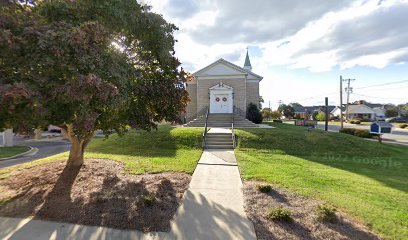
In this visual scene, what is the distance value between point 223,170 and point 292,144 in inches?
274

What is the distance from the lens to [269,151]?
516 inches

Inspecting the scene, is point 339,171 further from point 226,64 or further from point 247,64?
point 247,64

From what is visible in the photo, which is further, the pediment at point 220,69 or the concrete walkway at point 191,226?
the pediment at point 220,69

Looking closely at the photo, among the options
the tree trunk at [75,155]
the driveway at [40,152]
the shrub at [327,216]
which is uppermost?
the tree trunk at [75,155]

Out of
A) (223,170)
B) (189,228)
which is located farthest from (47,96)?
(223,170)

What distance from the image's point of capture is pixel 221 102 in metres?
23.9

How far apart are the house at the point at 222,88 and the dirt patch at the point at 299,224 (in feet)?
58.2

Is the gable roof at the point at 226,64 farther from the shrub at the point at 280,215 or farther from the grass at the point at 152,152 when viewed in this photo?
the shrub at the point at 280,215

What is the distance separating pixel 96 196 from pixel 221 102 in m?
18.7

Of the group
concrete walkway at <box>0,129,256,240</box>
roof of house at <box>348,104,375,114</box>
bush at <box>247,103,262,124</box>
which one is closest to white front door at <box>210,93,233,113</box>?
bush at <box>247,103,262,124</box>

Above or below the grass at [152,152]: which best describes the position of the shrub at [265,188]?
below

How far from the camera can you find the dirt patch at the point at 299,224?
4.49 meters

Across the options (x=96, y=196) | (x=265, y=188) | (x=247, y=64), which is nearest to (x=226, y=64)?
(x=247, y=64)

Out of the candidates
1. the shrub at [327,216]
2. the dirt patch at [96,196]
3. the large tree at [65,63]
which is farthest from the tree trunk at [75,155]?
the shrub at [327,216]
